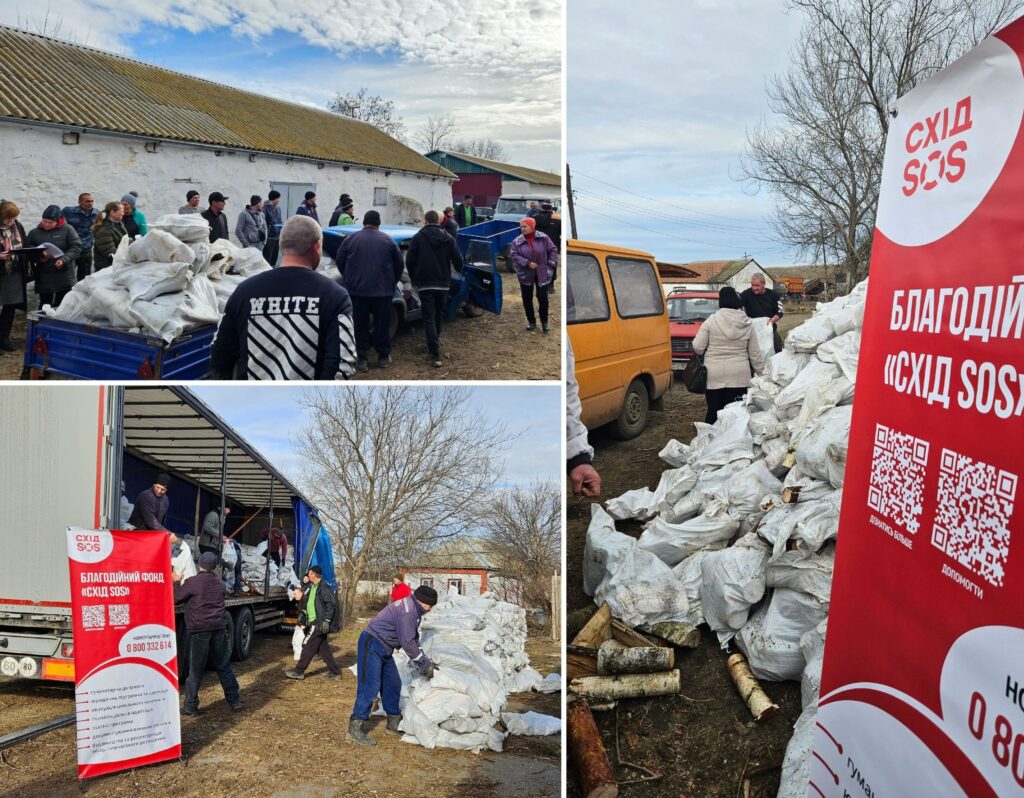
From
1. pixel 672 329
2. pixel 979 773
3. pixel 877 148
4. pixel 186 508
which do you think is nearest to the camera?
pixel 979 773

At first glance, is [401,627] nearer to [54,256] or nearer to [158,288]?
[158,288]

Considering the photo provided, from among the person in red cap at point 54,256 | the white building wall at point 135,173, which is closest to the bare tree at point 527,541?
the person in red cap at point 54,256

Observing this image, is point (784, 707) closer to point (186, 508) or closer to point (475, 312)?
point (475, 312)

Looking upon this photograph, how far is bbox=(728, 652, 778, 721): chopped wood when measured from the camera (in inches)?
143

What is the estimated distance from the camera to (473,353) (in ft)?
30.6

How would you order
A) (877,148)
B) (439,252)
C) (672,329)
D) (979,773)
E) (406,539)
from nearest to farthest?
(979,773) → (439,252) → (406,539) → (672,329) → (877,148)

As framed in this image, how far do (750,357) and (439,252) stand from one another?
11.1ft

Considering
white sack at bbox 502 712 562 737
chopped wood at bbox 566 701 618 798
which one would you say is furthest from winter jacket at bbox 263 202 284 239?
chopped wood at bbox 566 701 618 798

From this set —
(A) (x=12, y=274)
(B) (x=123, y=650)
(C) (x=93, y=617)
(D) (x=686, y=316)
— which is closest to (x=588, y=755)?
(B) (x=123, y=650)

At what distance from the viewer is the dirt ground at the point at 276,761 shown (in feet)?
14.1

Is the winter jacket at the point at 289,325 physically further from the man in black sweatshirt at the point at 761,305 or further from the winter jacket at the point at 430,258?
the man in black sweatshirt at the point at 761,305

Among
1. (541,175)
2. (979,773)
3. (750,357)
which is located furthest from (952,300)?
(541,175)

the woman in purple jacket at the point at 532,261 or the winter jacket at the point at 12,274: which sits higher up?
the woman in purple jacket at the point at 532,261

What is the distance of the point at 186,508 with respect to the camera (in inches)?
448
